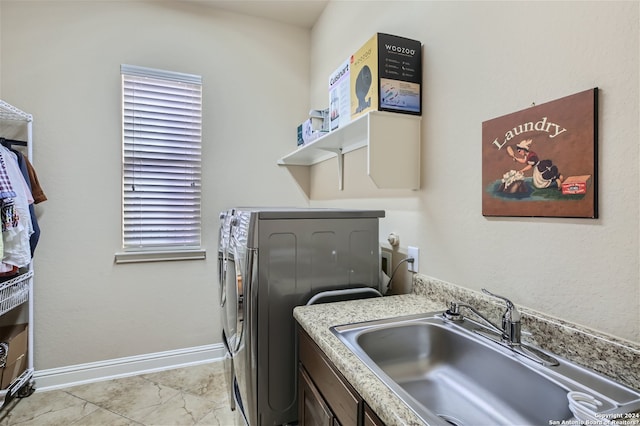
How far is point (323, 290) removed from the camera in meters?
1.42

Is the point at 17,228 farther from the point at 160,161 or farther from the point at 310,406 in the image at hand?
the point at 310,406

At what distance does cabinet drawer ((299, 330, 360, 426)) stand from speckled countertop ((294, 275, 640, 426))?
54mm

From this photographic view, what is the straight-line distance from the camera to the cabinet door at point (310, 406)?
1.01 metres

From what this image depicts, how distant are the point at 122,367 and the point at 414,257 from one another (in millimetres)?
2292

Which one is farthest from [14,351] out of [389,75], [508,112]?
[508,112]

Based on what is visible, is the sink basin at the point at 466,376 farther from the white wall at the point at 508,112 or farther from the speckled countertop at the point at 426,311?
the white wall at the point at 508,112

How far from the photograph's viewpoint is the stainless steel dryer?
129 cm

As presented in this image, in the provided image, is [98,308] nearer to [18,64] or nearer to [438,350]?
[18,64]

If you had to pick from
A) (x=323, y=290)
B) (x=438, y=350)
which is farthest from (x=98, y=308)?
(x=438, y=350)

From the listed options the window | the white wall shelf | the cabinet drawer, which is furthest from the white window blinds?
the cabinet drawer

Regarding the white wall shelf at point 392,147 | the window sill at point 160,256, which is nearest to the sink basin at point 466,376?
the white wall shelf at point 392,147

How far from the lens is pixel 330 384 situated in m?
0.96

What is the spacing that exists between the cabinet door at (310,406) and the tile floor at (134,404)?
0.92 meters

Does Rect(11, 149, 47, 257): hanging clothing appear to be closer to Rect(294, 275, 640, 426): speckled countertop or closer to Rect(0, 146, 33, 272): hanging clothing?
Rect(0, 146, 33, 272): hanging clothing
